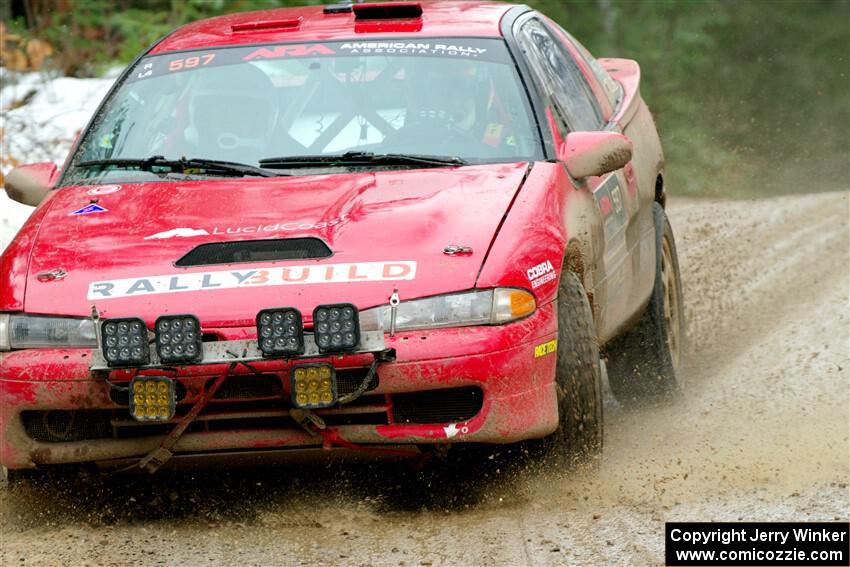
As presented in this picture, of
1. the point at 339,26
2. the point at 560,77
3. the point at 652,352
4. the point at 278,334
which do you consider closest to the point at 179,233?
the point at 278,334

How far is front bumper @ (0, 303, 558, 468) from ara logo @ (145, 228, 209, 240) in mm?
523

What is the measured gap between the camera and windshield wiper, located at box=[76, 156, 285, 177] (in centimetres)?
564

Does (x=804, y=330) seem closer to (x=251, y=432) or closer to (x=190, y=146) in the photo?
(x=190, y=146)

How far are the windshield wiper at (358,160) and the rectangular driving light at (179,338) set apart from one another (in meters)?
1.26

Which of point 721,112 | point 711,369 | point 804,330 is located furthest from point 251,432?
point 721,112

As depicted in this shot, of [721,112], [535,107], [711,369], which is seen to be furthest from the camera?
[721,112]

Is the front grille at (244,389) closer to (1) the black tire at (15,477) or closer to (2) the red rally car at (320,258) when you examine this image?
(2) the red rally car at (320,258)

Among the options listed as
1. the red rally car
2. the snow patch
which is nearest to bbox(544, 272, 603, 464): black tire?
the red rally car

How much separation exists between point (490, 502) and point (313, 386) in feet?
2.82

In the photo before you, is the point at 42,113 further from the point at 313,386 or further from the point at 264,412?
the point at 313,386

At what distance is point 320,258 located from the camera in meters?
4.90

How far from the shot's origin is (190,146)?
590 centimetres

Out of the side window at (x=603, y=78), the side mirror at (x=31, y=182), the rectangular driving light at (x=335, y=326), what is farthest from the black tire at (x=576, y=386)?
the side window at (x=603, y=78)

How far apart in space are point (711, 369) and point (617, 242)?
7.14 feet
